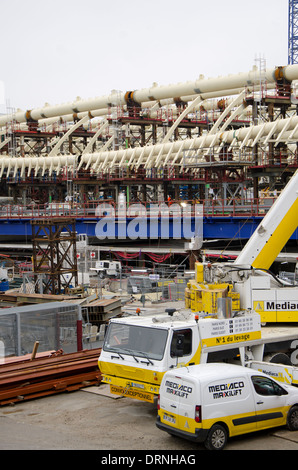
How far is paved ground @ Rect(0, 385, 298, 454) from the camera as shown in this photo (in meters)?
10.2

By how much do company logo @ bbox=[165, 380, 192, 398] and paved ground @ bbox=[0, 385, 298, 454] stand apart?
892 millimetres

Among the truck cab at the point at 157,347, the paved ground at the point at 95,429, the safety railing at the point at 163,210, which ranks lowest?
the paved ground at the point at 95,429

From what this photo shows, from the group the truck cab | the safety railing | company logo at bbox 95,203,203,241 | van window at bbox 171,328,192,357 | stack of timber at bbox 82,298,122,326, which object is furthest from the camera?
company logo at bbox 95,203,203,241

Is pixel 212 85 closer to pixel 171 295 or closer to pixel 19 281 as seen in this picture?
pixel 19 281

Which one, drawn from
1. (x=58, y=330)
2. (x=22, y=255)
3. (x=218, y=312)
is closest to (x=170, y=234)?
(x=22, y=255)

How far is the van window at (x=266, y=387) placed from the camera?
10.7 meters

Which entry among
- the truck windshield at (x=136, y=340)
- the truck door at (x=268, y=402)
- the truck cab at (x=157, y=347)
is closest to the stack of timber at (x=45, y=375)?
the truck cab at (x=157, y=347)

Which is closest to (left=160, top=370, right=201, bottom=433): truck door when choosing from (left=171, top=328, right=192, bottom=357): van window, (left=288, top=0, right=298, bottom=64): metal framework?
(left=171, top=328, right=192, bottom=357): van window

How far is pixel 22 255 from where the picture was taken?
1822 inches

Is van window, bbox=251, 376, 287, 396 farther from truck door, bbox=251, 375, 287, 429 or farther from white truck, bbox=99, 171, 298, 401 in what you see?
white truck, bbox=99, 171, 298, 401

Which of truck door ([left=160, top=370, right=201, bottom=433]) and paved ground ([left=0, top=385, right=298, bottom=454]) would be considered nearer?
truck door ([left=160, top=370, right=201, bottom=433])

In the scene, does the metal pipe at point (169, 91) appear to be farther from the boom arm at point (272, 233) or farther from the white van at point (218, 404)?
the white van at point (218, 404)

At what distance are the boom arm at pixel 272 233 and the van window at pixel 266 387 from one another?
16.9 feet

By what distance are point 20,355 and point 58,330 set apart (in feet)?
4.29
